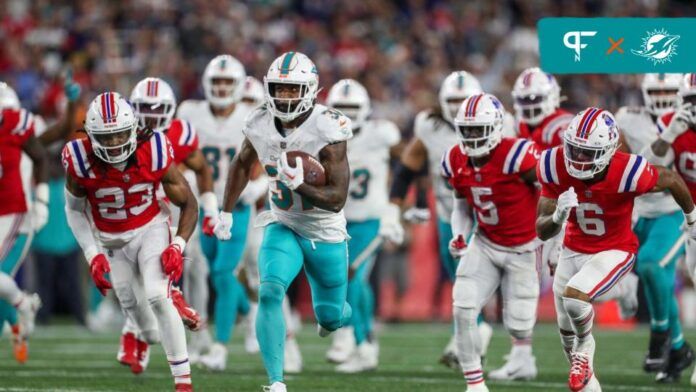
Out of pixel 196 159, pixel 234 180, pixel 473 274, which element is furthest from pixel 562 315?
pixel 196 159

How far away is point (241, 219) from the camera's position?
888cm

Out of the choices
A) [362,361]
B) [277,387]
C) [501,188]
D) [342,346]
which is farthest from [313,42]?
[277,387]

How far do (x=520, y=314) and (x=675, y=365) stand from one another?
1100mm

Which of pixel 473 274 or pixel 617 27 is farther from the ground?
pixel 617 27

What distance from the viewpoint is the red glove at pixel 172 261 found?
21.7 feet

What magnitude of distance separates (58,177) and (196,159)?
4679 millimetres

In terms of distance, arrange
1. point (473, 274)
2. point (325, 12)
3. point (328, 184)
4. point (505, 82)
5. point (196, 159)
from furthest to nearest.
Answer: point (325, 12), point (505, 82), point (196, 159), point (473, 274), point (328, 184)

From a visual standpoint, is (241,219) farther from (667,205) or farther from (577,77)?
(577,77)

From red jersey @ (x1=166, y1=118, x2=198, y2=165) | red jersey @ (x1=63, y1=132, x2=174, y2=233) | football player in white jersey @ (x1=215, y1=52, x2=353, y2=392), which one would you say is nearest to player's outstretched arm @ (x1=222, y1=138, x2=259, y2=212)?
football player in white jersey @ (x1=215, y1=52, x2=353, y2=392)

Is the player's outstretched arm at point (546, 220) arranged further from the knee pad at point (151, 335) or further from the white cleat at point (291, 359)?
the white cleat at point (291, 359)

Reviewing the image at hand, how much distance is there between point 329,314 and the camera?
6859mm

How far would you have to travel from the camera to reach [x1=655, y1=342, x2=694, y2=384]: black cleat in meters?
7.97

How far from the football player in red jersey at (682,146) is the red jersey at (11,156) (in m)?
3.82

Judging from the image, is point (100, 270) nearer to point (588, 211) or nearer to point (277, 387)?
point (277, 387)
